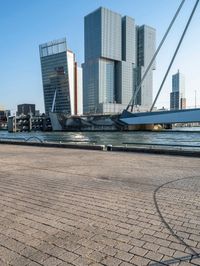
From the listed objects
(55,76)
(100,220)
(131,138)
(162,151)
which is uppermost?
(55,76)

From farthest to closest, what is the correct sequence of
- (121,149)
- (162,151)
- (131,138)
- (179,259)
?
(131,138)
(121,149)
(162,151)
(179,259)

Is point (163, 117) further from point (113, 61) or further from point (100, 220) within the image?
point (113, 61)

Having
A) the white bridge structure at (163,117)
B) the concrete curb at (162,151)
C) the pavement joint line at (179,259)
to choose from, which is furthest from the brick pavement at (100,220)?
the white bridge structure at (163,117)

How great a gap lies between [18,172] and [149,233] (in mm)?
5324

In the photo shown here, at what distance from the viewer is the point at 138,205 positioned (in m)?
4.86

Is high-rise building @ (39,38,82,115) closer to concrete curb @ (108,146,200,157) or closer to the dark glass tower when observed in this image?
the dark glass tower

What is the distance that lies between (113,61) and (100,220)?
137 metres

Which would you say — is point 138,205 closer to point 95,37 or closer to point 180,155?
point 180,155

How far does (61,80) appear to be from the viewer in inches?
5266

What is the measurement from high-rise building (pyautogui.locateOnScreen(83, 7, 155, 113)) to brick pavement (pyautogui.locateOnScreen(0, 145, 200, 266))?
12361cm

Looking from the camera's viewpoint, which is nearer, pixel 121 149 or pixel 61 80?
pixel 121 149

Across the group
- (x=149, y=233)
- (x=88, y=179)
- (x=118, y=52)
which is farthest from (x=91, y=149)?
(x=118, y=52)

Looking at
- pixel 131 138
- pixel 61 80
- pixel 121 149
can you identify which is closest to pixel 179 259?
pixel 121 149

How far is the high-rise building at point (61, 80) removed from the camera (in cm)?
13325
